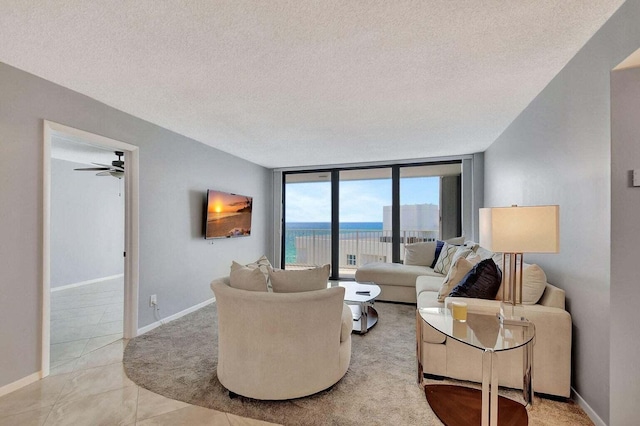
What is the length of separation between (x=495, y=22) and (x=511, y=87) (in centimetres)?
105

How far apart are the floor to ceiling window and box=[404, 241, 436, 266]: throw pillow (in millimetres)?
657

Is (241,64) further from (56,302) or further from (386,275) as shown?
(56,302)

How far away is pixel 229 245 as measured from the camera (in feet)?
15.9

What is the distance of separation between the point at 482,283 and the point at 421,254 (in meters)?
2.39

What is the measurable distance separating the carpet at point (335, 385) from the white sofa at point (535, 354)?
5.1 inches

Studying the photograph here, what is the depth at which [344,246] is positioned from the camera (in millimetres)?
6559

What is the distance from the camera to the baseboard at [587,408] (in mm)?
1712

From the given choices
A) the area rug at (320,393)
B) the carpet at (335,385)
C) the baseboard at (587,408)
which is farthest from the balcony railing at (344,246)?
the baseboard at (587,408)

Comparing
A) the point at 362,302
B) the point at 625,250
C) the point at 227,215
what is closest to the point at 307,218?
the point at 227,215

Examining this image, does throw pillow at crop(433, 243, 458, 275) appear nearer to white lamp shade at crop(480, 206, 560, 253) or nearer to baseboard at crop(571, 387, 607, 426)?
baseboard at crop(571, 387, 607, 426)

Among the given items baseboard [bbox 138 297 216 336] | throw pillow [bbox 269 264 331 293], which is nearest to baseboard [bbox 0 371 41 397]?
baseboard [bbox 138 297 216 336]

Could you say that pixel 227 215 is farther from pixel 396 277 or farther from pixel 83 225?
pixel 83 225

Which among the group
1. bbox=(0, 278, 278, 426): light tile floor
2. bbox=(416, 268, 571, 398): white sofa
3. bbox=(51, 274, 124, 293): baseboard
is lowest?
bbox=(51, 274, 124, 293): baseboard

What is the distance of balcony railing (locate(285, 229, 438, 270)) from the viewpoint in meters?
6.21
